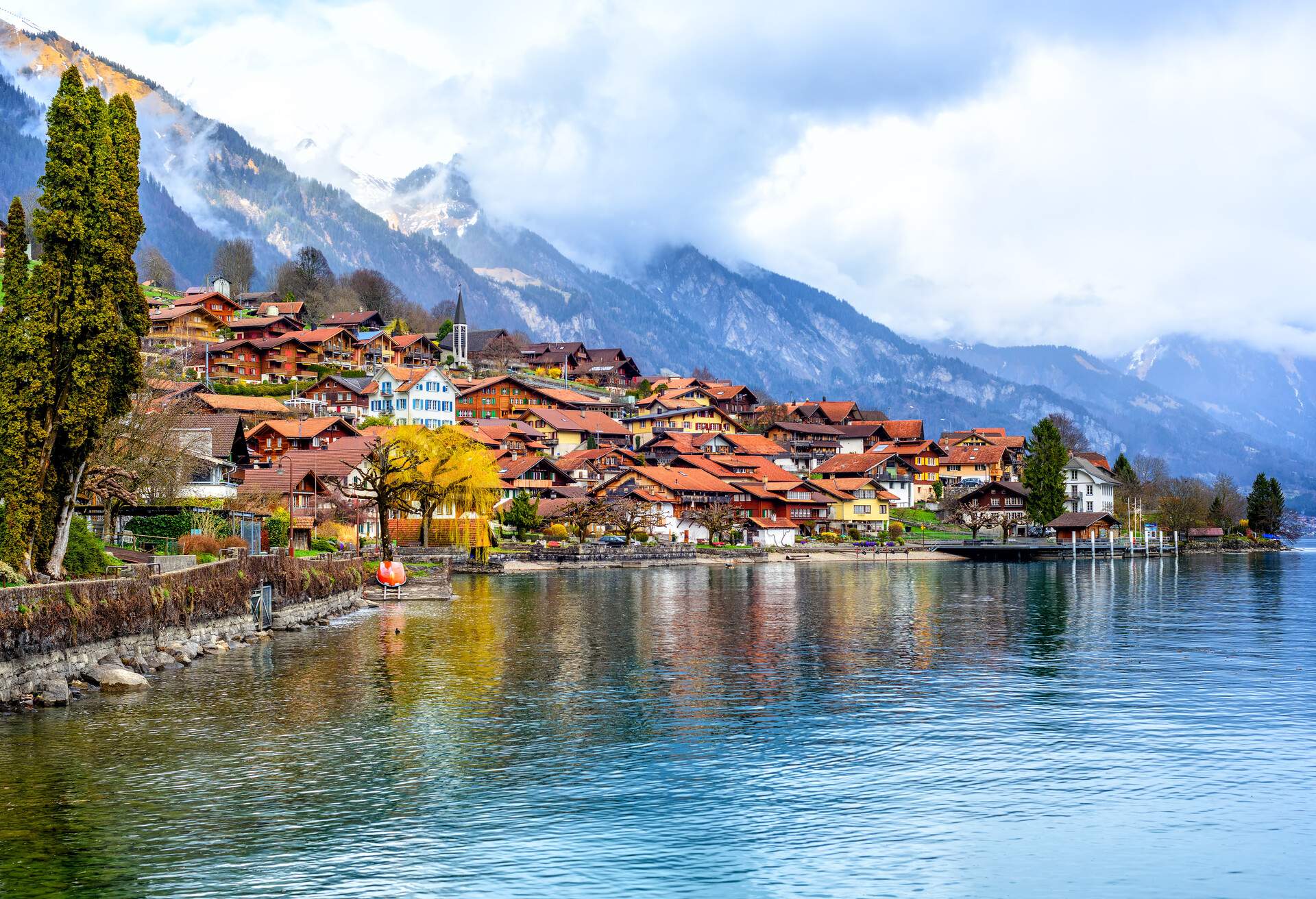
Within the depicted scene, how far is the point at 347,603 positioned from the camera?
242 feet

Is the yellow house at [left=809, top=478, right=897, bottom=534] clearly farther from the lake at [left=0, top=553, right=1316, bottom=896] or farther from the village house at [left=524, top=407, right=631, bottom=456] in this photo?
the lake at [left=0, top=553, right=1316, bottom=896]

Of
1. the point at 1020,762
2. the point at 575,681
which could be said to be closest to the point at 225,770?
the point at 575,681

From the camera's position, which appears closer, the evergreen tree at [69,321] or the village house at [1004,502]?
the evergreen tree at [69,321]

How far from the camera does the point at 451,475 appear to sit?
338 feet

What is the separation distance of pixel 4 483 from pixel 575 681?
2169 centimetres

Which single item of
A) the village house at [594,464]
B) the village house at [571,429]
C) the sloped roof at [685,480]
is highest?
the village house at [571,429]

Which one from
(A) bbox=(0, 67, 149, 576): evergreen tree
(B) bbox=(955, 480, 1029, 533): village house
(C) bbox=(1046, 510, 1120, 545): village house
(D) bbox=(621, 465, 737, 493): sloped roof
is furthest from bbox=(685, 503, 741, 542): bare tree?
(A) bbox=(0, 67, 149, 576): evergreen tree

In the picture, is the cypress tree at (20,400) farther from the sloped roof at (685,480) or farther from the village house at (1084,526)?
the village house at (1084,526)

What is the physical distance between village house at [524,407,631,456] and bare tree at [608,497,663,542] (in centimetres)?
3278

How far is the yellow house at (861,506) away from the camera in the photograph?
177 meters

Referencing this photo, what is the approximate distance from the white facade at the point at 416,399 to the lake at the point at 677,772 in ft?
386

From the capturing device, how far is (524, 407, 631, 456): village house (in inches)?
7156

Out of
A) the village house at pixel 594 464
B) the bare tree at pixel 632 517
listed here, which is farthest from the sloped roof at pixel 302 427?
the bare tree at pixel 632 517

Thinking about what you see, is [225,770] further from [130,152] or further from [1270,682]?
[1270,682]
